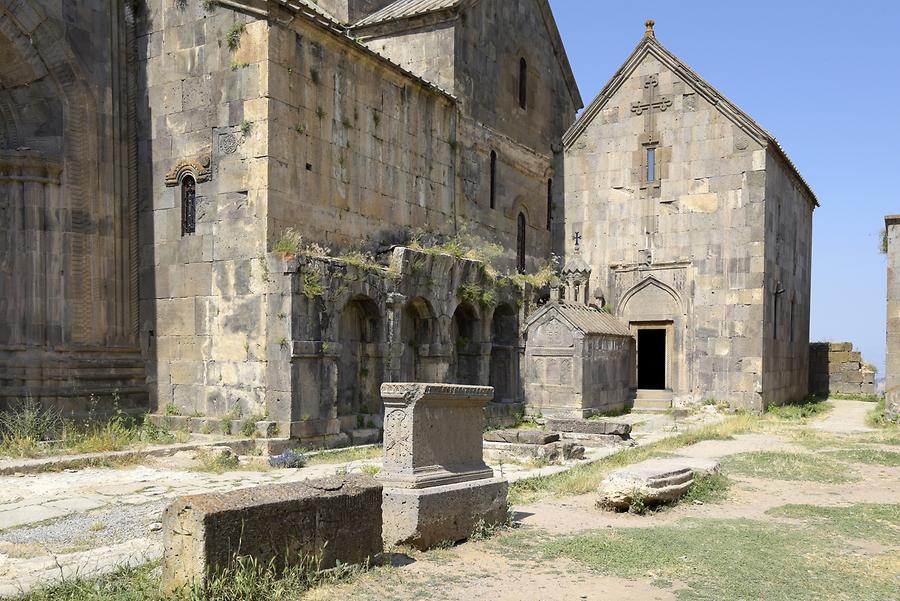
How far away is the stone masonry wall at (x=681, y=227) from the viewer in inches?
752

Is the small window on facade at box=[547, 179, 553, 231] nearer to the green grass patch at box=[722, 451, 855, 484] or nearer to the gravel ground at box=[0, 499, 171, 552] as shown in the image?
the green grass patch at box=[722, 451, 855, 484]

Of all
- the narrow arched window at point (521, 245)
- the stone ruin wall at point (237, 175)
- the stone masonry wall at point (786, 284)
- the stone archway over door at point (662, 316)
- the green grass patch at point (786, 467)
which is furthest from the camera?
the narrow arched window at point (521, 245)

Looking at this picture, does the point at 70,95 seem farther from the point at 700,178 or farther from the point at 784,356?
the point at 784,356

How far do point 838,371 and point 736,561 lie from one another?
23626mm

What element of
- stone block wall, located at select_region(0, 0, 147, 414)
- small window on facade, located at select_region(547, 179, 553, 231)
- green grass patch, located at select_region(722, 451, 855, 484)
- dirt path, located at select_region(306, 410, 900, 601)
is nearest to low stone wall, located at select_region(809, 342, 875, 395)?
small window on facade, located at select_region(547, 179, 553, 231)

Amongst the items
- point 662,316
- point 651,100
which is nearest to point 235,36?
point 651,100

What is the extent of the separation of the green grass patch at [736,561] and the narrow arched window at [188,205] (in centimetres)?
896

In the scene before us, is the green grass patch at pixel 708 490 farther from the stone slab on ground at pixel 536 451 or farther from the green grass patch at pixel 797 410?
the green grass patch at pixel 797 410

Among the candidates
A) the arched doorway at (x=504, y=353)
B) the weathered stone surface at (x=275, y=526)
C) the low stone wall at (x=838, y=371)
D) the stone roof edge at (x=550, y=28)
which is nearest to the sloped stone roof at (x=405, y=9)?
the stone roof edge at (x=550, y=28)

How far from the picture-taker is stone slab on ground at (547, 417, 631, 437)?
A: 1441cm

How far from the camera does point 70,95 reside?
1333cm

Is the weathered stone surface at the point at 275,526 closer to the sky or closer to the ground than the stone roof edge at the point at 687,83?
closer to the ground

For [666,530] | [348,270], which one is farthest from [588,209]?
[666,530]

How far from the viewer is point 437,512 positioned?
22.8 feet
